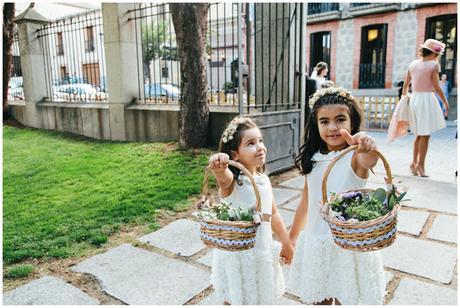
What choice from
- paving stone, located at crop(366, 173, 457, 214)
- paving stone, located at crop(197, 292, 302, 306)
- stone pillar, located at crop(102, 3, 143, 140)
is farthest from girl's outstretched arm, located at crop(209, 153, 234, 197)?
stone pillar, located at crop(102, 3, 143, 140)

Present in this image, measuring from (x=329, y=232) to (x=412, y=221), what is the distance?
2172 millimetres

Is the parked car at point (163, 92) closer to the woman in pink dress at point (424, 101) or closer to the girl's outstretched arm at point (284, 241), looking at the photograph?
the woman in pink dress at point (424, 101)

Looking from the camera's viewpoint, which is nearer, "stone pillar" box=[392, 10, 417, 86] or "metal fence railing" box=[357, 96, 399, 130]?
"metal fence railing" box=[357, 96, 399, 130]

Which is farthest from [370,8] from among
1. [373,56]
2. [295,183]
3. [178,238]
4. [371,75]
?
[178,238]

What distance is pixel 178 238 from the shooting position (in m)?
3.40

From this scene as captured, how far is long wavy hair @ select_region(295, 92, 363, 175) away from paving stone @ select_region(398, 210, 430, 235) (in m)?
1.87

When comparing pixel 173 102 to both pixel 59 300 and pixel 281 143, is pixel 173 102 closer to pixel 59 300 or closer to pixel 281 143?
pixel 281 143

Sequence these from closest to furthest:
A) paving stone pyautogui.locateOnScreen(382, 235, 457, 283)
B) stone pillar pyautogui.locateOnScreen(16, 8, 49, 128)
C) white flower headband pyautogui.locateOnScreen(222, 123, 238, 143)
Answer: white flower headband pyautogui.locateOnScreen(222, 123, 238, 143) → paving stone pyautogui.locateOnScreen(382, 235, 457, 283) → stone pillar pyautogui.locateOnScreen(16, 8, 49, 128)

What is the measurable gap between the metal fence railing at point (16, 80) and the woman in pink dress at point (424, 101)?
11882 mm

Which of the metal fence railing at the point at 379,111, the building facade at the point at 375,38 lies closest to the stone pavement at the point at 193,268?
the metal fence railing at the point at 379,111

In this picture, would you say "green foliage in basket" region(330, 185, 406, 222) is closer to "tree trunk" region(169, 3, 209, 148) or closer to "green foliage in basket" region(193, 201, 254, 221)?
"green foliage in basket" region(193, 201, 254, 221)

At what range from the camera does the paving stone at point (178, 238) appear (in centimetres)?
317

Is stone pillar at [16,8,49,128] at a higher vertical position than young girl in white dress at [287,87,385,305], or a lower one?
higher

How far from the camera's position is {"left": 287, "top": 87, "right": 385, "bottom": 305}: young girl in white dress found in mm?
1775
